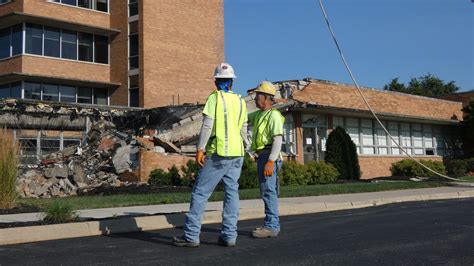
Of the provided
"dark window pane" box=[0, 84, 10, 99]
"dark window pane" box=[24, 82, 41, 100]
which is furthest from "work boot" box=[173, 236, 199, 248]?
"dark window pane" box=[0, 84, 10, 99]

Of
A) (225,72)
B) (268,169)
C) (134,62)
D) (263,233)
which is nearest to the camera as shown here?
(225,72)

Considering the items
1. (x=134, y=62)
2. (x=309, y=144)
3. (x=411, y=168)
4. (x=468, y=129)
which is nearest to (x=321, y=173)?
(x=309, y=144)

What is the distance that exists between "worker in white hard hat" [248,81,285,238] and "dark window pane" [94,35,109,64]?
3145 centimetres

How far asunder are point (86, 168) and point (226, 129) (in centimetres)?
1374

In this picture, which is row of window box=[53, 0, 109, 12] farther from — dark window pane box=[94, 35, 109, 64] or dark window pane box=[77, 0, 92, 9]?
dark window pane box=[94, 35, 109, 64]

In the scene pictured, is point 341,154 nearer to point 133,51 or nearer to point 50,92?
point 133,51

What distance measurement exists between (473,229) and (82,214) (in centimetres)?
668

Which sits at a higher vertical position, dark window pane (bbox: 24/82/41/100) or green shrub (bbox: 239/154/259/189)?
dark window pane (bbox: 24/82/41/100)

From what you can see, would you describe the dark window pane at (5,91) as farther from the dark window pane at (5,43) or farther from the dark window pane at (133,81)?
the dark window pane at (133,81)

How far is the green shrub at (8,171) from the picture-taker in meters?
10.9

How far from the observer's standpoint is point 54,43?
3531 centimetres

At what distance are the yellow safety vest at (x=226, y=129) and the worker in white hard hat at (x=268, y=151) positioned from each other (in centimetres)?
76

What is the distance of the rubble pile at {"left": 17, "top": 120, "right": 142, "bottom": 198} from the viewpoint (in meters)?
17.2

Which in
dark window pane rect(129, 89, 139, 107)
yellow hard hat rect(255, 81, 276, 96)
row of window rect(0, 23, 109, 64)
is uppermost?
row of window rect(0, 23, 109, 64)
